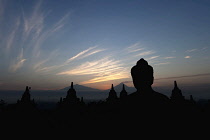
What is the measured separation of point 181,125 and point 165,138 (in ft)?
3.04

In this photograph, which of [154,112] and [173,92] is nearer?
[154,112]

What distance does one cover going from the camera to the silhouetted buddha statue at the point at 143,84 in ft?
22.5

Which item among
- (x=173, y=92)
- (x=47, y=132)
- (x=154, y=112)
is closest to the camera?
(x=154, y=112)

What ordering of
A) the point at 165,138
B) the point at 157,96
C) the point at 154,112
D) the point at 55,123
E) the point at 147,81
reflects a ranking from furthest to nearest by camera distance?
the point at 55,123 < the point at 147,81 < the point at 157,96 < the point at 154,112 < the point at 165,138

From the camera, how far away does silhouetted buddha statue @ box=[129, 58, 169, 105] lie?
685cm

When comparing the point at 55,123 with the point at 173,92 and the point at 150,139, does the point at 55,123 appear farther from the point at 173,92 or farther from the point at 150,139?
the point at 173,92

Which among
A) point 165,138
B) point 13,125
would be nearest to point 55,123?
point 13,125

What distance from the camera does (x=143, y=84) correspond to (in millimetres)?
7500

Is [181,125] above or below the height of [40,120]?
above

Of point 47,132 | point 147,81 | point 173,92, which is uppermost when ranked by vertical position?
point 147,81

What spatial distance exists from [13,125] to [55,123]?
299 inches

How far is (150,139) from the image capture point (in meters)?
5.70

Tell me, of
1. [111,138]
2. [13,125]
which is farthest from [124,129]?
[13,125]

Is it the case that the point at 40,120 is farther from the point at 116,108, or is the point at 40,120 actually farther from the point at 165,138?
the point at 165,138
